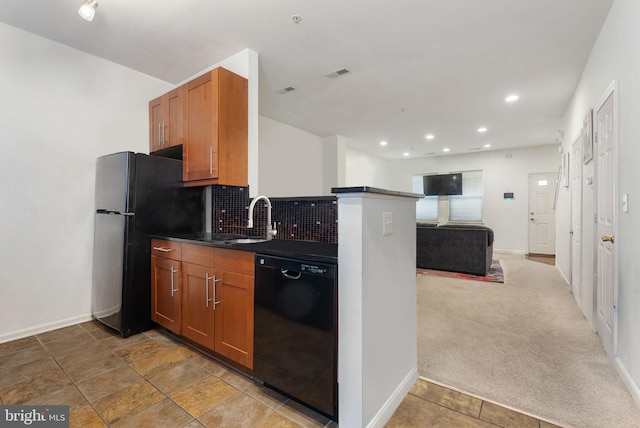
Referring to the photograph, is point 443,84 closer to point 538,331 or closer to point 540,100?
point 540,100

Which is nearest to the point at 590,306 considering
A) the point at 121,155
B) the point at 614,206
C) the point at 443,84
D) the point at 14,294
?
the point at 614,206

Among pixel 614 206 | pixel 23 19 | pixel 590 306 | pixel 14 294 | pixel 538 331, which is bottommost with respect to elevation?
pixel 538 331

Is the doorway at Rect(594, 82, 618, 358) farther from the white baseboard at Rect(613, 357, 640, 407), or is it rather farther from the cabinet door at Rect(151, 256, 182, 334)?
the cabinet door at Rect(151, 256, 182, 334)

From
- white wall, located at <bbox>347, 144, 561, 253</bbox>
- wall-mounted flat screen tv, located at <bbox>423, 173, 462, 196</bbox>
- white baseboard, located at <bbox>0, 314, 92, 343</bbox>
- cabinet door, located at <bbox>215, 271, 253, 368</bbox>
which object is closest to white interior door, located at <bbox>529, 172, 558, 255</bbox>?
white wall, located at <bbox>347, 144, 561, 253</bbox>

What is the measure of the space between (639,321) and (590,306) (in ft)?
4.66

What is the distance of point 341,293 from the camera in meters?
1.42

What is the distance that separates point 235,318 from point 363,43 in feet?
8.75

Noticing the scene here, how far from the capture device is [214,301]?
210 centimetres

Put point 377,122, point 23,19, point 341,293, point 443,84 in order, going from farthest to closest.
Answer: point 377,122
point 443,84
point 23,19
point 341,293

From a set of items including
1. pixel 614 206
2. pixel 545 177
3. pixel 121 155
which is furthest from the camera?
pixel 545 177

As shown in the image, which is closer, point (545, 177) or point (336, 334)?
point (336, 334)

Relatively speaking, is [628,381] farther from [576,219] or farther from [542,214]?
[542,214]

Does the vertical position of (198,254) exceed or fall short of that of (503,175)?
it falls short

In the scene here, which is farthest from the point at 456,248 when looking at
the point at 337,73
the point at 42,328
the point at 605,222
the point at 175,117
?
the point at 42,328
